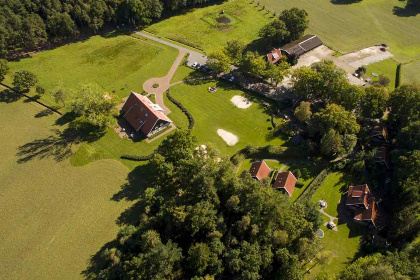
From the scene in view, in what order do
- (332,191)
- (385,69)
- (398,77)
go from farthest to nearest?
1. (385,69)
2. (398,77)
3. (332,191)

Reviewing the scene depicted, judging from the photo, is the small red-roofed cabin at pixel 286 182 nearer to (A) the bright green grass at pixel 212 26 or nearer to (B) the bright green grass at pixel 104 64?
(B) the bright green grass at pixel 104 64

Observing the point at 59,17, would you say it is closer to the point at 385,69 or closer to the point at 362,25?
the point at 385,69

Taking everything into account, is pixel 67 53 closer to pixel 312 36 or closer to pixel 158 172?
pixel 158 172

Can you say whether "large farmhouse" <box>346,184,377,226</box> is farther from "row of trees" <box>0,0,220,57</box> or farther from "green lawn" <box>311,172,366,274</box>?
"row of trees" <box>0,0,220,57</box>

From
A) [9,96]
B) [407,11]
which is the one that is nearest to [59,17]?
[9,96]

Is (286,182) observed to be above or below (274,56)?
below

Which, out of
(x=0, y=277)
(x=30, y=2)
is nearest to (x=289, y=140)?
(x=0, y=277)
